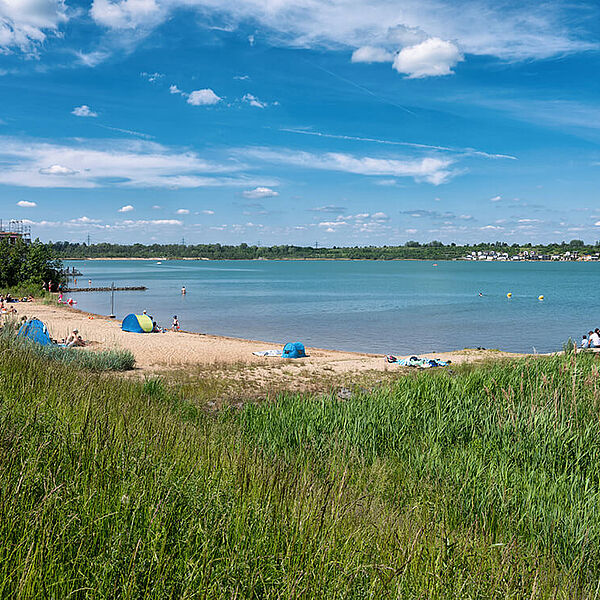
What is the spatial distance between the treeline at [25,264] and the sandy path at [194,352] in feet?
47.6

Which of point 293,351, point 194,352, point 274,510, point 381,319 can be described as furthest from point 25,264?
point 274,510

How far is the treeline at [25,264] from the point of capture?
52.5 meters

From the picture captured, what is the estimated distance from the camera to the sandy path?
21688 millimetres

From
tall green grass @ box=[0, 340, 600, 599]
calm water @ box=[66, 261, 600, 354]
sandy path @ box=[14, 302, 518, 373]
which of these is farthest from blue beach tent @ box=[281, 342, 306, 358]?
tall green grass @ box=[0, 340, 600, 599]

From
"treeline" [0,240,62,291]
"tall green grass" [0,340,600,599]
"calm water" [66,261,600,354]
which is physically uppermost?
"treeline" [0,240,62,291]

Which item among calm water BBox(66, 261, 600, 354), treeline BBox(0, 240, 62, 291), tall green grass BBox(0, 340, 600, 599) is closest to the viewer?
tall green grass BBox(0, 340, 600, 599)

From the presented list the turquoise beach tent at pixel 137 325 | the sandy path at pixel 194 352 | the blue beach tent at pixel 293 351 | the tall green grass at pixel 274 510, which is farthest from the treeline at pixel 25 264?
the tall green grass at pixel 274 510

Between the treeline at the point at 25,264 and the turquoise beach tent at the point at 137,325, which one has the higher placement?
the treeline at the point at 25,264

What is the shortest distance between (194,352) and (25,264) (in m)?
37.5

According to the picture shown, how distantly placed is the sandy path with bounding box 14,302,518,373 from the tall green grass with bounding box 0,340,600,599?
44.3ft

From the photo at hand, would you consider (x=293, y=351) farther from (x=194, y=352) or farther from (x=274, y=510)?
(x=274, y=510)

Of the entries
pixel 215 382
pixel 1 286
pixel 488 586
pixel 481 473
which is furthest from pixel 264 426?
pixel 1 286

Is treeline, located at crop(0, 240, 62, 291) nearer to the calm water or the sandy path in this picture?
the calm water

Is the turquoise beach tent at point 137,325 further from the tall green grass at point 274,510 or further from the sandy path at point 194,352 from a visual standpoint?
the tall green grass at point 274,510
